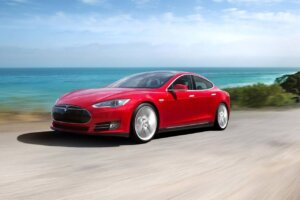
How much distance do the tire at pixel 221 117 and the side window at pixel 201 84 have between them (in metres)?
0.58

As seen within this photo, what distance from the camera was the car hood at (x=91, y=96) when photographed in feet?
27.6

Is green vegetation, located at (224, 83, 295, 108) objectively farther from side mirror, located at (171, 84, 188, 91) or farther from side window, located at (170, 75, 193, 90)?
side mirror, located at (171, 84, 188, 91)

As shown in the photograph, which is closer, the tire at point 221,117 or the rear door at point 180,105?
the rear door at point 180,105

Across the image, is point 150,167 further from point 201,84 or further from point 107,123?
point 201,84

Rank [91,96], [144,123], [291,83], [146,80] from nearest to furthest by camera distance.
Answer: [91,96] < [144,123] < [146,80] < [291,83]

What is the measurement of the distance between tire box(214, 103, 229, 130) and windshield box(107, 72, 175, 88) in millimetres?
1725

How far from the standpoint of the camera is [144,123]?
8.77m

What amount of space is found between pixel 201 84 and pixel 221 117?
102 cm

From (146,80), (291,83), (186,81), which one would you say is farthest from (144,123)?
(291,83)

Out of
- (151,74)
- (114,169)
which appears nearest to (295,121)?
(151,74)

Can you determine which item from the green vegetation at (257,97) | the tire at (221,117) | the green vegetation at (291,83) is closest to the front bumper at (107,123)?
the tire at (221,117)

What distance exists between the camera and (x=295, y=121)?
1401 cm

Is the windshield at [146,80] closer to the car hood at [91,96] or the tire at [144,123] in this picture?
the car hood at [91,96]

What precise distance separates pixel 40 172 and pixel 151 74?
4794 mm
